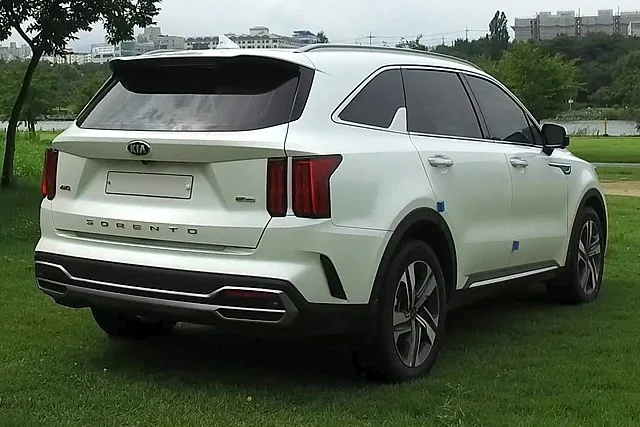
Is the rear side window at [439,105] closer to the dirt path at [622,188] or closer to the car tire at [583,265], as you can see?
the car tire at [583,265]

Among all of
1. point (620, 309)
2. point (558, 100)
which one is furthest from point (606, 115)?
point (620, 309)

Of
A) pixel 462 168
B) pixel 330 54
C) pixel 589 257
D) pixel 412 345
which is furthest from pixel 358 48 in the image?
pixel 589 257

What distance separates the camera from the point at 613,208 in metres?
15.9

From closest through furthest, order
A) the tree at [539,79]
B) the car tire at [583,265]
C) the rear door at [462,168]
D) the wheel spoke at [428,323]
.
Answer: the wheel spoke at [428,323], the rear door at [462,168], the car tire at [583,265], the tree at [539,79]

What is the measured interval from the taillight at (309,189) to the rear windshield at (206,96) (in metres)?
0.28

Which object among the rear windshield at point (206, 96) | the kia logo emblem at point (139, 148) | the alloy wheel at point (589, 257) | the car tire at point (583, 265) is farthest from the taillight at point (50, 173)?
the alloy wheel at point (589, 257)

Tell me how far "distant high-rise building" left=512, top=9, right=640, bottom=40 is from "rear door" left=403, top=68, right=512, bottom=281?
87.5 m

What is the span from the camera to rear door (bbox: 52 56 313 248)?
4617mm

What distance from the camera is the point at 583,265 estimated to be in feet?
24.9

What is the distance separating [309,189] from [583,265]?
3709 millimetres

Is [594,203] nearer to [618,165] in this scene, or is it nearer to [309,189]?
[309,189]

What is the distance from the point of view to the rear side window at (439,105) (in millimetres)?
5648

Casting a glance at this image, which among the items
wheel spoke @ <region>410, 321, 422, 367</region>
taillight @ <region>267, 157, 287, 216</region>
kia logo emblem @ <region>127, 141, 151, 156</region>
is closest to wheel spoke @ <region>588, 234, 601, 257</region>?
wheel spoke @ <region>410, 321, 422, 367</region>

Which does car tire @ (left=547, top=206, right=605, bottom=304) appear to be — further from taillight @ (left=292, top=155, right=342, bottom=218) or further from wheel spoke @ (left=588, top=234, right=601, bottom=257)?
taillight @ (left=292, top=155, right=342, bottom=218)
